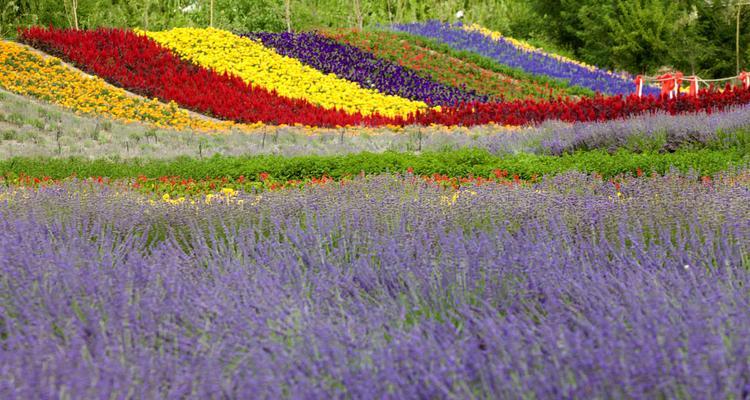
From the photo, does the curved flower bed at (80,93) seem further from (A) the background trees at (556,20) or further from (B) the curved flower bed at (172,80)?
(A) the background trees at (556,20)

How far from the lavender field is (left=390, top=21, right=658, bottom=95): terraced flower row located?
749 inches

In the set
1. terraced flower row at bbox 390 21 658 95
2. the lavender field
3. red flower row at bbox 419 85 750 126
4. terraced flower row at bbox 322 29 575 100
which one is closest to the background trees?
terraced flower row at bbox 390 21 658 95

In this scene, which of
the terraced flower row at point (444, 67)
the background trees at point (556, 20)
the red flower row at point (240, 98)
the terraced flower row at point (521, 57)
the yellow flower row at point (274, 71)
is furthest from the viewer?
the background trees at point (556, 20)

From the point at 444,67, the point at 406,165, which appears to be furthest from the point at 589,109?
the point at 444,67

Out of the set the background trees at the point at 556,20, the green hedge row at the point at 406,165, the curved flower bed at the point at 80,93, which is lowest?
the green hedge row at the point at 406,165

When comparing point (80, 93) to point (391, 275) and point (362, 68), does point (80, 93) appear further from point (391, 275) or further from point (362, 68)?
point (391, 275)

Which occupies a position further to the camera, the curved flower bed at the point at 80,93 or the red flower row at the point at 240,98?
the curved flower bed at the point at 80,93

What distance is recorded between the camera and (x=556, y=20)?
38.2 meters

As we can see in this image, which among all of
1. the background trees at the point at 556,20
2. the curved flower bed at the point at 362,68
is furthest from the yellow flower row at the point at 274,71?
the background trees at the point at 556,20

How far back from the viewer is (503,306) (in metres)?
2.97

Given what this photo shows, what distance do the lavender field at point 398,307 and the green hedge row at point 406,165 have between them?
2332 millimetres

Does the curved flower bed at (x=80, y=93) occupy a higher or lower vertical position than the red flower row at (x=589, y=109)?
higher

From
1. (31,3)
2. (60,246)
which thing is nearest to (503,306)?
(60,246)

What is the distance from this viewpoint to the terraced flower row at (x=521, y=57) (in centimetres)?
2345
